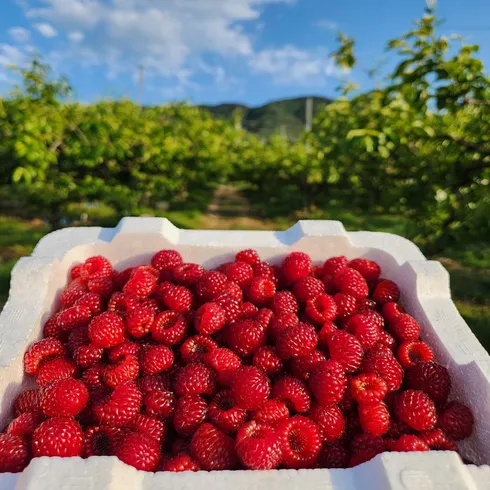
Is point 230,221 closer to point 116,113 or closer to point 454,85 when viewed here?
point 116,113

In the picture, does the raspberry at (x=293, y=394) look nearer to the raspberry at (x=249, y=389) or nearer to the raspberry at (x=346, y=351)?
the raspberry at (x=249, y=389)

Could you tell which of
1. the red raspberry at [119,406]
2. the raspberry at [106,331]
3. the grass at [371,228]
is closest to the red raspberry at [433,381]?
the red raspberry at [119,406]

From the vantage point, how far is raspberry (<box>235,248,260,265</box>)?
202 cm

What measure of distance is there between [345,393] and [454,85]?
2864 mm

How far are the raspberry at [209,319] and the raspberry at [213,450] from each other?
1.32 ft

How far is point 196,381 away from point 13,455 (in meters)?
0.51

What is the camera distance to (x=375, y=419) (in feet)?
4.46

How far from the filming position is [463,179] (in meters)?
3.73

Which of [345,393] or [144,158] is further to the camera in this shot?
[144,158]

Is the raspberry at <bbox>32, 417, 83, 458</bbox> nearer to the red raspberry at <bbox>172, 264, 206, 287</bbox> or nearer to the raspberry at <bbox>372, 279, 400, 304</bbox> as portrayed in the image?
the red raspberry at <bbox>172, 264, 206, 287</bbox>

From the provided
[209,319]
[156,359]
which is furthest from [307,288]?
[156,359]

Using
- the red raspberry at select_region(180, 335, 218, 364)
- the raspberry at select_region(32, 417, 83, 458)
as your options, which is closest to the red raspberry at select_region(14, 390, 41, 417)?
the raspberry at select_region(32, 417, 83, 458)

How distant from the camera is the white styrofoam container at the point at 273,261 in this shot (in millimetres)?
1012

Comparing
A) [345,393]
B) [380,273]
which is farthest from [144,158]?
[345,393]
